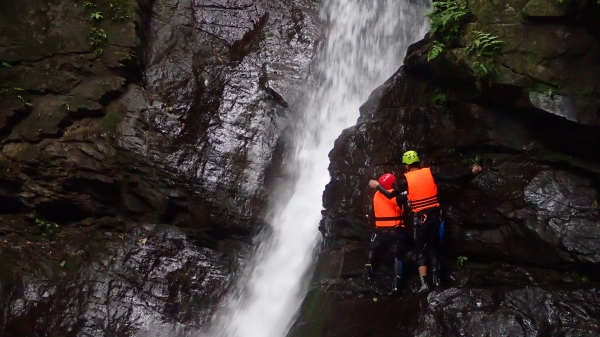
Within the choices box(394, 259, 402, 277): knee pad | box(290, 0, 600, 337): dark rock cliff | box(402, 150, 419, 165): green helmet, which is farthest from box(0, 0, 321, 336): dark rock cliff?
box(402, 150, 419, 165): green helmet

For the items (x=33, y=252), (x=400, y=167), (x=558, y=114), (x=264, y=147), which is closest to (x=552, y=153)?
(x=558, y=114)

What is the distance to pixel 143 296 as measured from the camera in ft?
32.6

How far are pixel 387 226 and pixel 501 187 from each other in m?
1.86

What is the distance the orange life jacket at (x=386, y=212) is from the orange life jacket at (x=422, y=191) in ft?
1.41

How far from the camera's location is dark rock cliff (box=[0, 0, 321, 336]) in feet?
32.2

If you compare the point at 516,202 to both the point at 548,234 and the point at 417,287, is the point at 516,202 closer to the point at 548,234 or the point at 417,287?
the point at 548,234

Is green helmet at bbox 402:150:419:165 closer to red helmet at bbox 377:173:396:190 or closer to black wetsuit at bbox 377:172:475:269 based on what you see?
red helmet at bbox 377:173:396:190

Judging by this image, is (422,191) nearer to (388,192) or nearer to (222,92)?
(388,192)

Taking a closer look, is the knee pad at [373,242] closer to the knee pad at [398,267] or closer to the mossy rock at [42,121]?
the knee pad at [398,267]

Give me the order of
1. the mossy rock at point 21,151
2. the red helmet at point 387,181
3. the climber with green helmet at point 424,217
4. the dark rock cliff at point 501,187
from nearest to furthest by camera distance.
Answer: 1. the dark rock cliff at point 501,187
2. the climber with green helmet at point 424,217
3. the red helmet at point 387,181
4. the mossy rock at point 21,151

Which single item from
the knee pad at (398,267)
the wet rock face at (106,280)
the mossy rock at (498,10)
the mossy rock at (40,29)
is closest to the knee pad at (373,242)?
the knee pad at (398,267)

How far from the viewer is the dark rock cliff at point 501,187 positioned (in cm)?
677

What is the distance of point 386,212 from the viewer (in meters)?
8.02

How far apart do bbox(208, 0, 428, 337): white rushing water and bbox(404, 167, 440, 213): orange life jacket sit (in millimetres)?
3168
